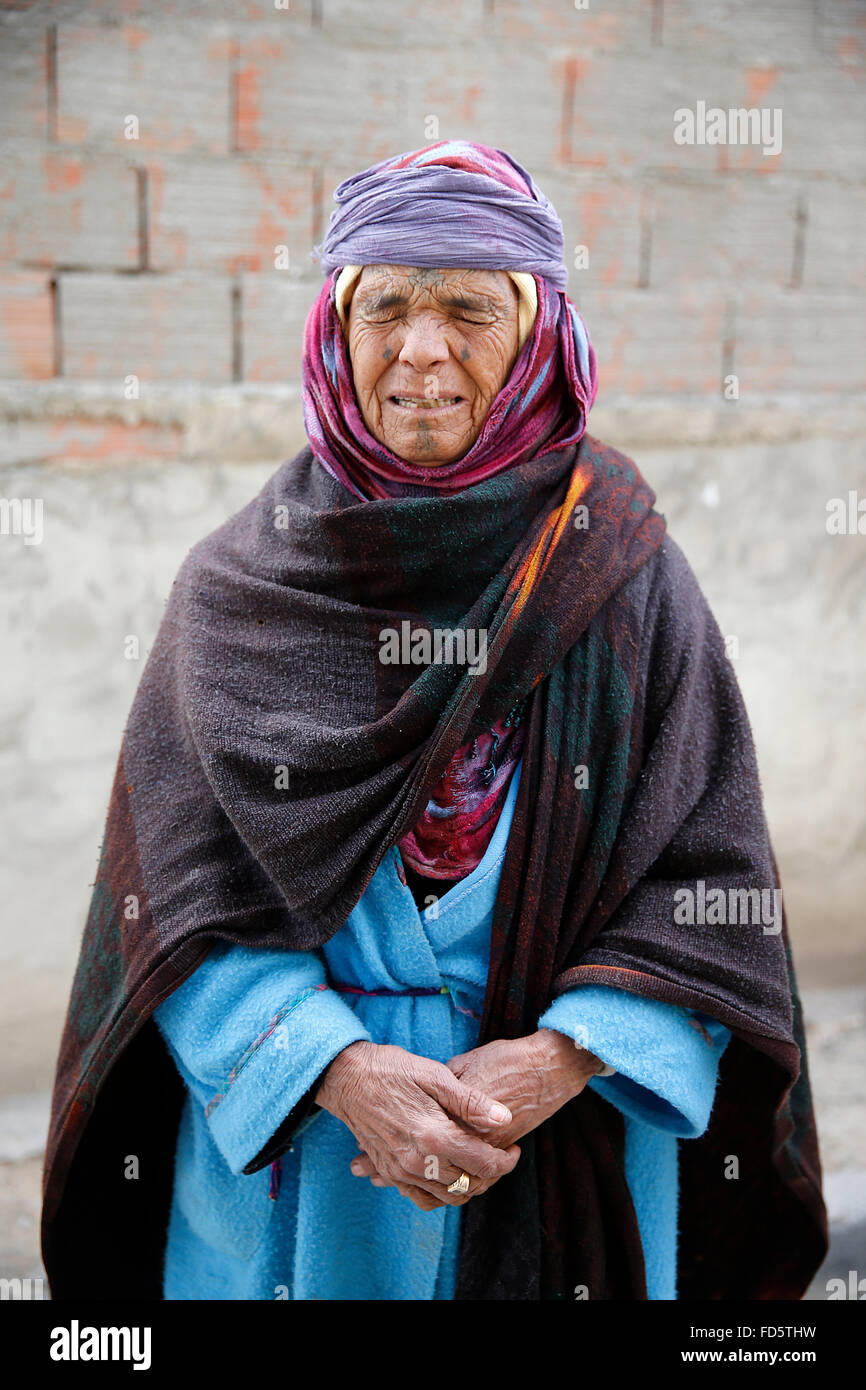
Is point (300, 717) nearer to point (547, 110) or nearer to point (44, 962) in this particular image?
point (44, 962)

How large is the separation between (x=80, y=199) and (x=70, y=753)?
1334 millimetres

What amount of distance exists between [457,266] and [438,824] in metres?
0.71

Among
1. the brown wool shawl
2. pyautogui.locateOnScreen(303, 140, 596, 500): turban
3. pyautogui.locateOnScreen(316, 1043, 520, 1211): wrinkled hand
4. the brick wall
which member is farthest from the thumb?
the brick wall

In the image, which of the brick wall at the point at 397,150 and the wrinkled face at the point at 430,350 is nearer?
the wrinkled face at the point at 430,350

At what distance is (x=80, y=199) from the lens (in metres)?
2.74

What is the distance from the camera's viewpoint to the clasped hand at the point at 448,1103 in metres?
1.45

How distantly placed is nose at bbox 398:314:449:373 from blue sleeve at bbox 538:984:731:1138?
82 cm

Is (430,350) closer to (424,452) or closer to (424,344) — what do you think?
(424,344)

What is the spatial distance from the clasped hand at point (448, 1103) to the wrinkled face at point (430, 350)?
0.77 metres

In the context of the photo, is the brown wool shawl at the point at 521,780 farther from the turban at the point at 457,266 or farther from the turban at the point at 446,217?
the turban at the point at 446,217

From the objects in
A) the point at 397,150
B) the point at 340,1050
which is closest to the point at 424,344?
the point at 340,1050

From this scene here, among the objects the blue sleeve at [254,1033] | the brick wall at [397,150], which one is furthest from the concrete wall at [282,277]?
the blue sleeve at [254,1033]

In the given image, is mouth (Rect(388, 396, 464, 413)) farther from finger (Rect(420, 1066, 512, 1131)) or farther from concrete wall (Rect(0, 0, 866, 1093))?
concrete wall (Rect(0, 0, 866, 1093))

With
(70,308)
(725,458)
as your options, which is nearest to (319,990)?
(70,308)
